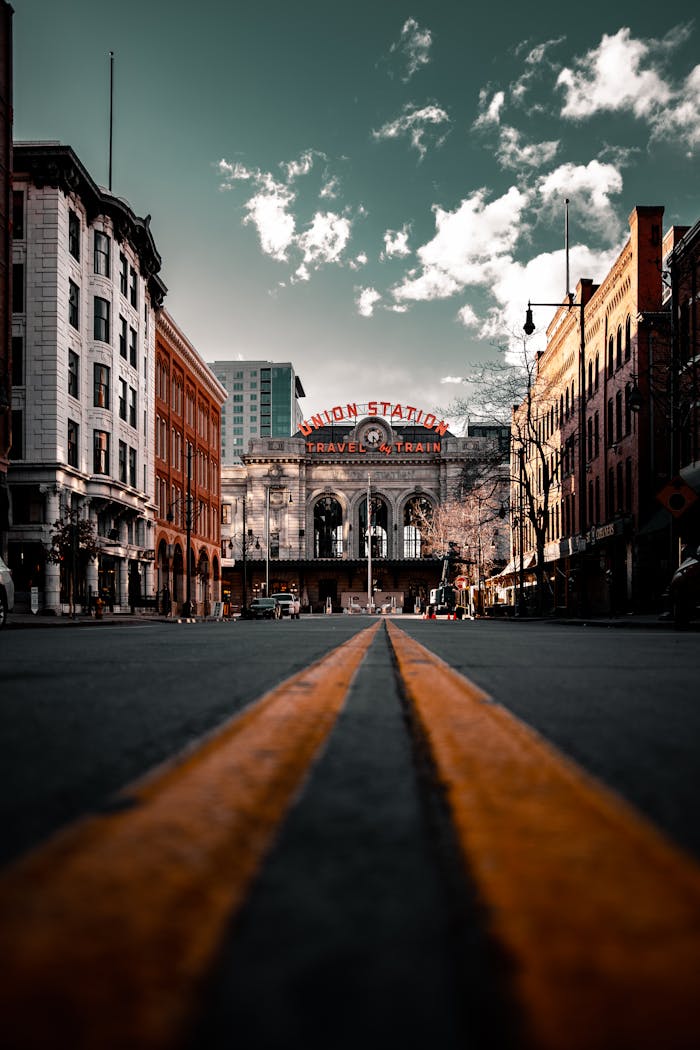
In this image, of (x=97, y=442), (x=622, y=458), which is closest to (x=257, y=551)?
(x=97, y=442)

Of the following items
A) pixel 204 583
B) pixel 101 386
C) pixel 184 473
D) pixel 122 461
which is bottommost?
pixel 204 583

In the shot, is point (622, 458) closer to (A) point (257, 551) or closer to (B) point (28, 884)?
(B) point (28, 884)

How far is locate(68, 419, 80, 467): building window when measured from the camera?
3972 centimetres

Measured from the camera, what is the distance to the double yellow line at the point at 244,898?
0.79 meters

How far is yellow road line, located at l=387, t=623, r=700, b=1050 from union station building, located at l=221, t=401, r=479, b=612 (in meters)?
93.3

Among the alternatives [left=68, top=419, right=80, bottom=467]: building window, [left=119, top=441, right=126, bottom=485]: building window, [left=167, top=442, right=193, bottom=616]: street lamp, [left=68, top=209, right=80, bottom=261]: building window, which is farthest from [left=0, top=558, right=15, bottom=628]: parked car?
[left=167, top=442, right=193, bottom=616]: street lamp

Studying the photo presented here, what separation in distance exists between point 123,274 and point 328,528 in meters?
55.0

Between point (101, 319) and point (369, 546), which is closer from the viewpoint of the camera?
point (101, 319)

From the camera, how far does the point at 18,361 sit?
37781mm

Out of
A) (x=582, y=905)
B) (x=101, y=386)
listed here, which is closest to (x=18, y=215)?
→ (x=101, y=386)

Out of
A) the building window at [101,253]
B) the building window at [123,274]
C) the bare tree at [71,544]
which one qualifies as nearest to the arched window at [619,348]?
the bare tree at [71,544]

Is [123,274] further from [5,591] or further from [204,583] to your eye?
[5,591]

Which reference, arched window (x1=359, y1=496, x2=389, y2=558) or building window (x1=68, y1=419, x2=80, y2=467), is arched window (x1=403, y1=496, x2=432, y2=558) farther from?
building window (x1=68, y1=419, x2=80, y2=467)

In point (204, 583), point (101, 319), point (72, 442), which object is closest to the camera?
point (72, 442)
